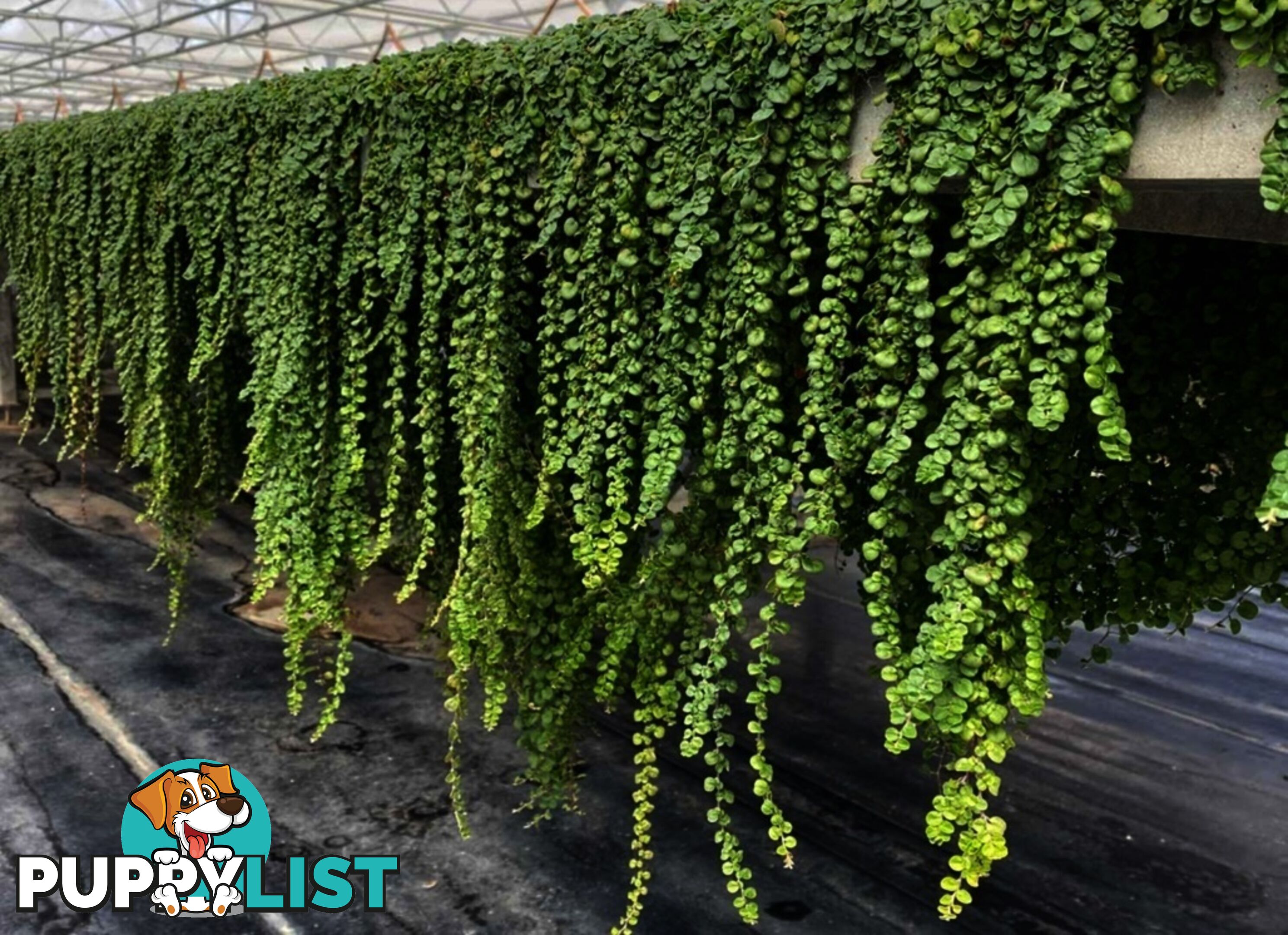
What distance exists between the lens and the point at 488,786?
22.5ft

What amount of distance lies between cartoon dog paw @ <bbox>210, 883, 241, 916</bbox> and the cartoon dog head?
0.26m

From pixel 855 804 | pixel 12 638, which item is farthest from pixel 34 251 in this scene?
pixel 855 804

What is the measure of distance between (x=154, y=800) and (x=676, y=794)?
3.26m

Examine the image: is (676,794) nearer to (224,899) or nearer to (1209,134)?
(224,899)

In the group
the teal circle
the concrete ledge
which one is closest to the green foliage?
the concrete ledge

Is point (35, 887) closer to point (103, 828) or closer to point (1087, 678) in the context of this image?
point (103, 828)

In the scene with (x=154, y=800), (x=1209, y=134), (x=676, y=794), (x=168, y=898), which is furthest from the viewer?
(x=676, y=794)

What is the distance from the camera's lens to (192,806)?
20.0ft

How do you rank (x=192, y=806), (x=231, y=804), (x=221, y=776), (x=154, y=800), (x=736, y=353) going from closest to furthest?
(x=736, y=353) < (x=192, y=806) < (x=154, y=800) < (x=231, y=804) < (x=221, y=776)

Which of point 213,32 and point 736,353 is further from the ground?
point 213,32

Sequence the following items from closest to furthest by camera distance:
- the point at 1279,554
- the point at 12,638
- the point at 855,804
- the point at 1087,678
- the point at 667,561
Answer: the point at 1279,554 < the point at 667,561 < the point at 855,804 < the point at 12,638 < the point at 1087,678

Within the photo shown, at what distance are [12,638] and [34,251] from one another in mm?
3401

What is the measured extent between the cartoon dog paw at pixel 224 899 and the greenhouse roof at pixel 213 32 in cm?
1234

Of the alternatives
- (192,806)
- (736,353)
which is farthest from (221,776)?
(736,353)
